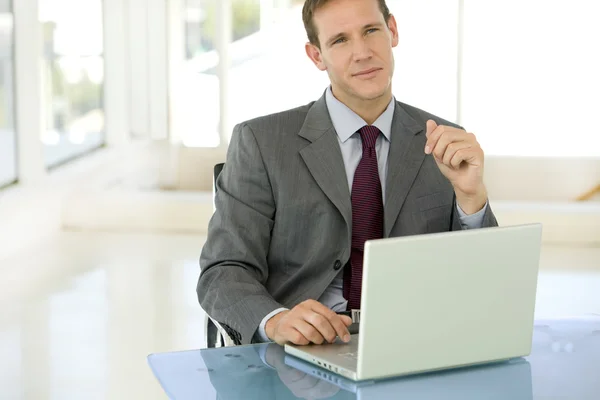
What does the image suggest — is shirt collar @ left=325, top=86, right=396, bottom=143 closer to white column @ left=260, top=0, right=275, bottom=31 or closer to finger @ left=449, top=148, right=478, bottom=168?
finger @ left=449, top=148, right=478, bottom=168

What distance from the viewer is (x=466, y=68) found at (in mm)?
8359

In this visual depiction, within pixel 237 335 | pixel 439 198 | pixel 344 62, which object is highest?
pixel 344 62

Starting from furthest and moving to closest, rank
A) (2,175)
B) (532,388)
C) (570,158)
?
(570,158) < (2,175) < (532,388)

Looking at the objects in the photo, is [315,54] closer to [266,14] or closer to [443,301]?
[443,301]

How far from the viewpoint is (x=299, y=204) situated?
2342 mm

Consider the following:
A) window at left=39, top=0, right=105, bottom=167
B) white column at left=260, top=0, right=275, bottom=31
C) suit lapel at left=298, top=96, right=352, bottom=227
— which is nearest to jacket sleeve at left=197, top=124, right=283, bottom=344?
suit lapel at left=298, top=96, right=352, bottom=227

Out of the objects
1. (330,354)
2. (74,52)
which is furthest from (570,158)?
(330,354)

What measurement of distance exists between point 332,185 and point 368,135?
0.61ft

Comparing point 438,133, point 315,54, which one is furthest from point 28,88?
point 438,133

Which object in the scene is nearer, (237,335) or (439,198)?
(237,335)

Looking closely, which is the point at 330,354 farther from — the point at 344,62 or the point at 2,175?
the point at 2,175

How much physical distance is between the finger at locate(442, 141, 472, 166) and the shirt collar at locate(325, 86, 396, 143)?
51 centimetres

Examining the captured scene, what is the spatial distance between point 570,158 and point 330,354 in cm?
692

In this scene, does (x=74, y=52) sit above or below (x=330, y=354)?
above
